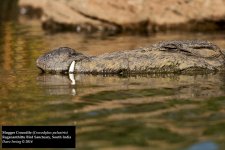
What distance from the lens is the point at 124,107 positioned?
6.50 meters

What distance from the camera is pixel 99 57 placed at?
9.70m

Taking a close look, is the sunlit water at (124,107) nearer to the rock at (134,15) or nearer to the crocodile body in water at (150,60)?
the crocodile body in water at (150,60)

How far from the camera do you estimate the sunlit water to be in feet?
16.7

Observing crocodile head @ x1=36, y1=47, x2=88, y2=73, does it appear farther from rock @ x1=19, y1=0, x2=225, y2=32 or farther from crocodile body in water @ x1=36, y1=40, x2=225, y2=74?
rock @ x1=19, y1=0, x2=225, y2=32

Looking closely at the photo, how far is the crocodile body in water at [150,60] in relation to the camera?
933 cm

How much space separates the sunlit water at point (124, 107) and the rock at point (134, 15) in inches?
427

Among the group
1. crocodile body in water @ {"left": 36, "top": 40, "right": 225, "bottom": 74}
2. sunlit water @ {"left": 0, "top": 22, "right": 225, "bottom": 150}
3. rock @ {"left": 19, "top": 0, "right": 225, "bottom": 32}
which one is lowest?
sunlit water @ {"left": 0, "top": 22, "right": 225, "bottom": 150}

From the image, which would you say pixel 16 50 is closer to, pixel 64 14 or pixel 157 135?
pixel 64 14

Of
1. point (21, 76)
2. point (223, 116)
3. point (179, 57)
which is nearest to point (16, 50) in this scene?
point (21, 76)

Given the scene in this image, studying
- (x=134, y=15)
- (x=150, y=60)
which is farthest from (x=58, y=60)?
(x=134, y=15)

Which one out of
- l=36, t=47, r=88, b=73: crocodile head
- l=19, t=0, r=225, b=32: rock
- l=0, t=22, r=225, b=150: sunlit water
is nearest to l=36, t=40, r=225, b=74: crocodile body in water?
l=36, t=47, r=88, b=73: crocodile head

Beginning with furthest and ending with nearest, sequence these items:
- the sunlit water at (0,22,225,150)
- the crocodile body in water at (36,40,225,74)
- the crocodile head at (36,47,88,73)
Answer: the crocodile head at (36,47,88,73) < the crocodile body in water at (36,40,225,74) < the sunlit water at (0,22,225,150)

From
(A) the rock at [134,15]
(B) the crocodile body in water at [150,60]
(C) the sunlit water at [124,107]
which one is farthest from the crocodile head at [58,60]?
(A) the rock at [134,15]

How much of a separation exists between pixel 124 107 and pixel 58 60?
351cm
